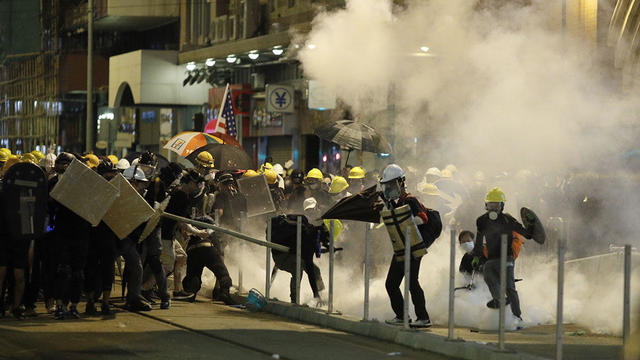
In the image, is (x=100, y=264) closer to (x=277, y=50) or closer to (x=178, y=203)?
(x=178, y=203)

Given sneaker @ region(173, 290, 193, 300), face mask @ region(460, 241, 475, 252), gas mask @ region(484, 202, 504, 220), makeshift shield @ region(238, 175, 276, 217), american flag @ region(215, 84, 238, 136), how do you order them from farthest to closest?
1. american flag @ region(215, 84, 238, 136)
2. makeshift shield @ region(238, 175, 276, 217)
3. sneaker @ region(173, 290, 193, 300)
4. face mask @ region(460, 241, 475, 252)
5. gas mask @ region(484, 202, 504, 220)

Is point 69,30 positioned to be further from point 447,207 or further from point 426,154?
point 447,207

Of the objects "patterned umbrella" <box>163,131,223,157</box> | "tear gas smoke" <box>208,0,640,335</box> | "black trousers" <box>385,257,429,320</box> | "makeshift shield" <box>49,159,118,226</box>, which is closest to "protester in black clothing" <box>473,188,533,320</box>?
"tear gas smoke" <box>208,0,640,335</box>

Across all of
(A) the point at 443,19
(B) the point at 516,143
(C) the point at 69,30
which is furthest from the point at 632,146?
(C) the point at 69,30

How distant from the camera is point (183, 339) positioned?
36.4ft

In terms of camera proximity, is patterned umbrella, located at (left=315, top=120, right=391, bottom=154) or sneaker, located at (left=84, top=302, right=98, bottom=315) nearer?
sneaker, located at (left=84, top=302, right=98, bottom=315)

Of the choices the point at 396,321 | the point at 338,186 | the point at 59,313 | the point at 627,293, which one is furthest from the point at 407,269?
the point at 338,186

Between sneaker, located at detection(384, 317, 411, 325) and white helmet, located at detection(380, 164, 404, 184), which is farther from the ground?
white helmet, located at detection(380, 164, 404, 184)

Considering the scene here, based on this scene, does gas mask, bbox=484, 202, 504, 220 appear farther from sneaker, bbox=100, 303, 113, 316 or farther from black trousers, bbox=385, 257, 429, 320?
sneaker, bbox=100, 303, 113, 316

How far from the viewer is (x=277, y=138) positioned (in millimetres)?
37812

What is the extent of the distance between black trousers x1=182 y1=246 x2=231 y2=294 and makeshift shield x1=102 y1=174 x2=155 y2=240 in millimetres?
1754

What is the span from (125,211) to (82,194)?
2.28 ft

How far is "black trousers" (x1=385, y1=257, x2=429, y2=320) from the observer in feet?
38.9

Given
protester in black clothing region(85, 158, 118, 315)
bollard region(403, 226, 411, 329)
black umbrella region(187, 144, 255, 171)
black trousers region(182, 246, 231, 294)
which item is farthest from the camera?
black umbrella region(187, 144, 255, 171)
